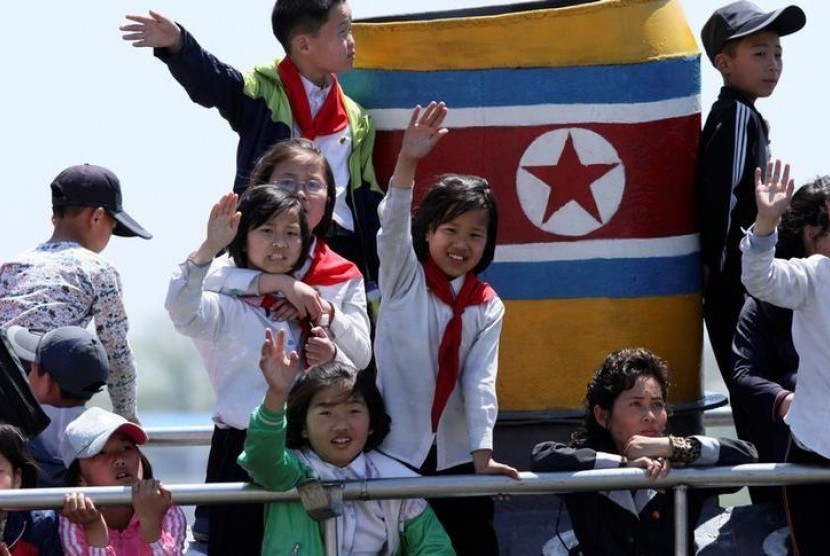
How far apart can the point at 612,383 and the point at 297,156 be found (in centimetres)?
125

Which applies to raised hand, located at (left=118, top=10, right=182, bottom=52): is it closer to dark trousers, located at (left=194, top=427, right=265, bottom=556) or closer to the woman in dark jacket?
dark trousers, located at (left=194, top=427, right=265, bottom=556)

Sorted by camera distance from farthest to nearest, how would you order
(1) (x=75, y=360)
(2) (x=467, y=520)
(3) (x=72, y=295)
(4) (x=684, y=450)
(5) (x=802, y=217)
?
(3) (x=72, y=295), (5) (x=802, y=217), (1) (x=75, y=360), (2) (x=467, y=520), (4) (x=684, y=450)

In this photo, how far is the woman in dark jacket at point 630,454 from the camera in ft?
22.0

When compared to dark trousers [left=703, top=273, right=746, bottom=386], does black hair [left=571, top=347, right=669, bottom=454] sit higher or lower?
lower

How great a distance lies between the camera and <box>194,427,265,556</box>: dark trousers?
7035 mm

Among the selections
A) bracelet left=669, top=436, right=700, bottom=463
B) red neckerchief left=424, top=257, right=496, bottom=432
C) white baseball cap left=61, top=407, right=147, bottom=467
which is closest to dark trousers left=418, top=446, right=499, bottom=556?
red neckerchief left=424, top=257, right=496, bottom=432

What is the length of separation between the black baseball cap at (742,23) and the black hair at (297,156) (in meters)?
1.57

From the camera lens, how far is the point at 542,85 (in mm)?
7836

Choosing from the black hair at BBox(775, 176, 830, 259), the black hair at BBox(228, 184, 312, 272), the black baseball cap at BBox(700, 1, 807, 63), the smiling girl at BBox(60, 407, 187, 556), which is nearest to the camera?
the smiling girl at BBox(60, 407, 187, 556)

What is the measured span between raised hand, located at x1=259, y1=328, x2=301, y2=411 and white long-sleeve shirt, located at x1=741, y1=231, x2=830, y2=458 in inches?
52.8

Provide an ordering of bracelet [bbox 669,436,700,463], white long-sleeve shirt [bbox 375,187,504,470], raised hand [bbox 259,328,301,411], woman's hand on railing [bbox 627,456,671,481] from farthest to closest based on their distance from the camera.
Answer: white long-sleeve shirt [bbox 375,187,504,470] < bracelet [bbox 669,436,700,463] < woman's hand on railing [bbox 627,456,671,481] < raised hand [bbox 259,328,301,411]

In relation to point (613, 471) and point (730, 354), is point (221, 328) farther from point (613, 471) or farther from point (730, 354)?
point (730, 354)

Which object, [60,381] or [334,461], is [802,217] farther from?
[60,381]

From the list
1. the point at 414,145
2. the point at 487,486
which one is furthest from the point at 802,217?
the point at 487,486
